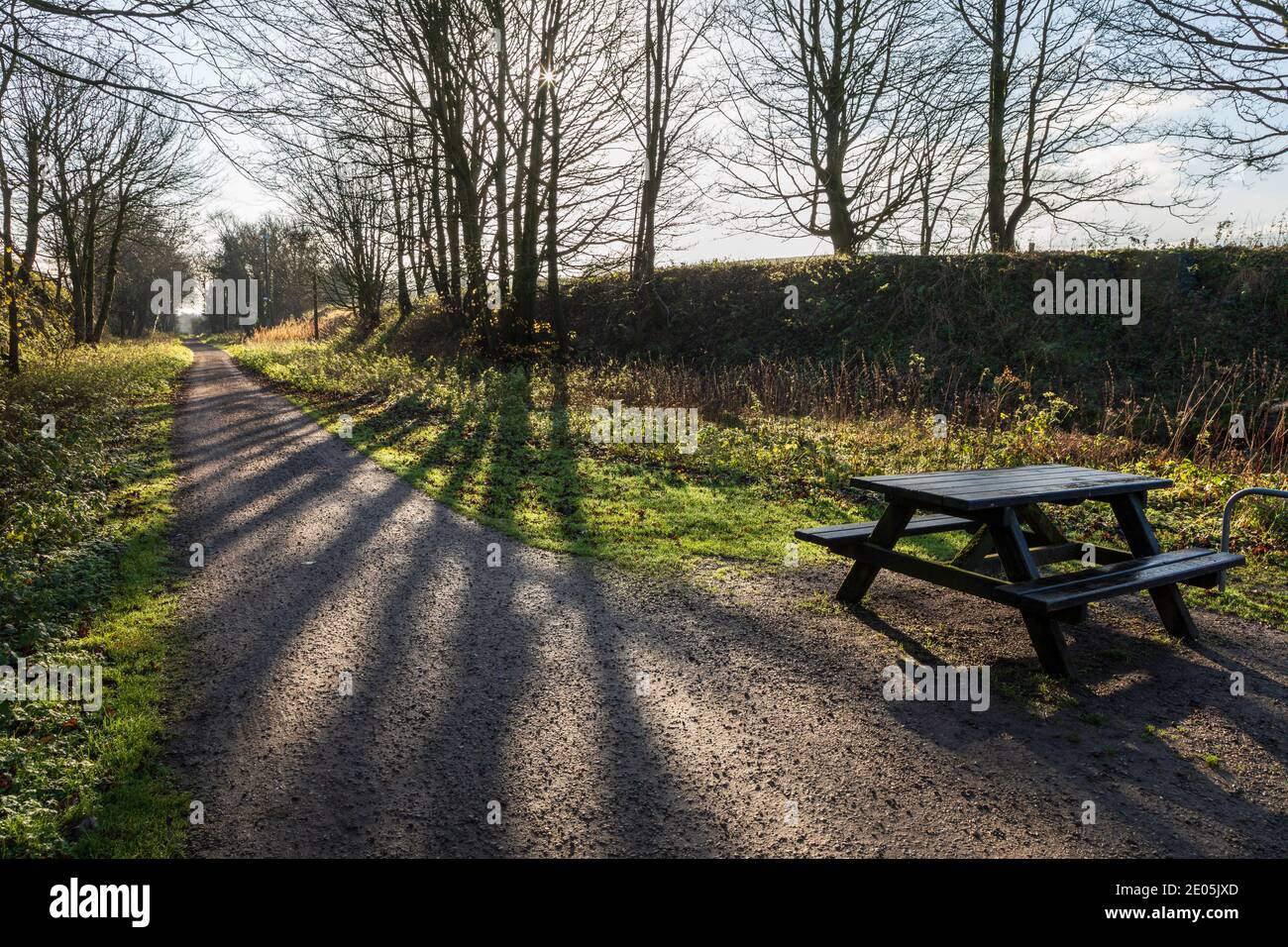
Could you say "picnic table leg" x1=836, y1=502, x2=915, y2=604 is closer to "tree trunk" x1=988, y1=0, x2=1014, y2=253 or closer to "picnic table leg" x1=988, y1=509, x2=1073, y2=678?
"picnic table leg" x1=988, y1=509, x2=1073, y2=678

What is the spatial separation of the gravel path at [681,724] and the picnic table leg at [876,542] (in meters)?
0.20

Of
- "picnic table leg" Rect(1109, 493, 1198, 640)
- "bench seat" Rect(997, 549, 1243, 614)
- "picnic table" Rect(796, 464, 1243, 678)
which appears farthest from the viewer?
"picnic table leg" Rect(1109, 493, 1198, 640)

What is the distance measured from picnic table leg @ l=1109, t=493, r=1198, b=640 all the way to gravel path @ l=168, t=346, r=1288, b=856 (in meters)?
0.17

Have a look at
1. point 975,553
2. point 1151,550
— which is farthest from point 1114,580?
point 975,553

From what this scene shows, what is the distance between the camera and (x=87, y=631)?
4656 millimetres

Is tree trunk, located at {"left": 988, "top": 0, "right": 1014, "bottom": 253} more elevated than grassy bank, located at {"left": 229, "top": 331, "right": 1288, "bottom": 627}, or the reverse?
tree trunk, located at {"left": 988, "top": 0, "right": 1014, "bottom": 253}

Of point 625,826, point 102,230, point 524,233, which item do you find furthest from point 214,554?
point 102,230

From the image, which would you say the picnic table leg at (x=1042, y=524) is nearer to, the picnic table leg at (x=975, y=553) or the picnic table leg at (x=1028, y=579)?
the picnic table leg at (x=975, y=553)

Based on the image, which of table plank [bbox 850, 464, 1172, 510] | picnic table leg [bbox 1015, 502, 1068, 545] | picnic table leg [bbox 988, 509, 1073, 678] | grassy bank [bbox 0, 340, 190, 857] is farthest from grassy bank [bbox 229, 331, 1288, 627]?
grassy bank [bbox 0, 340, 190, 857]

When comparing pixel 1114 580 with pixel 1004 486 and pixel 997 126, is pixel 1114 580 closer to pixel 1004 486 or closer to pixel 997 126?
pixel 1004 486

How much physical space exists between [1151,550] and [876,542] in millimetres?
1905

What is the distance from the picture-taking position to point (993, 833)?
9.38 ft

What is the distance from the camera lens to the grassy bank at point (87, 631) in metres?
2.92

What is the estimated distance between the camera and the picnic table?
13.6ft
